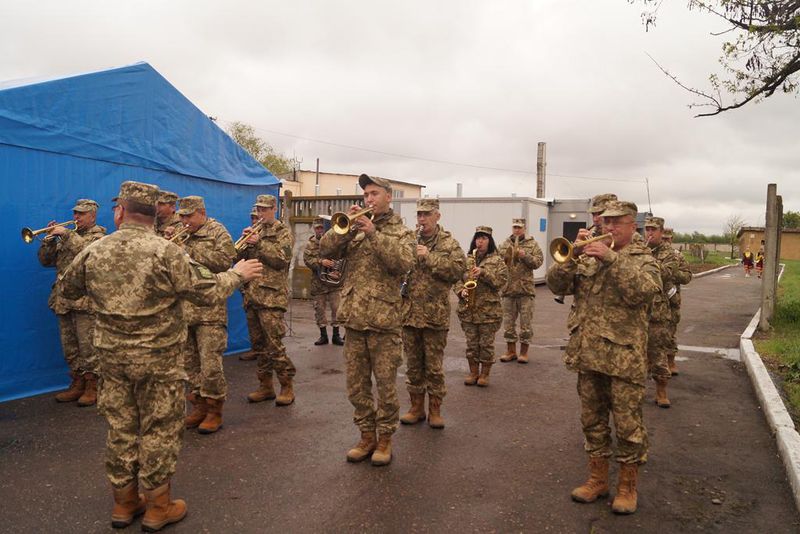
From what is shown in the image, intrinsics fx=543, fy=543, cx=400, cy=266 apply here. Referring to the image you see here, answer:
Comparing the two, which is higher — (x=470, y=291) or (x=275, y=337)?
(x=470, y=291)

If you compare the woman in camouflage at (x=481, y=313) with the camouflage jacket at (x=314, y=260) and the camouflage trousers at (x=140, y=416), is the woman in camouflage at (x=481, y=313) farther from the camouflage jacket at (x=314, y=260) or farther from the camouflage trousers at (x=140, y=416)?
the camouflage trousers at (x=140, y=416)

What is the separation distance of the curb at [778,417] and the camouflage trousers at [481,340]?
313cm

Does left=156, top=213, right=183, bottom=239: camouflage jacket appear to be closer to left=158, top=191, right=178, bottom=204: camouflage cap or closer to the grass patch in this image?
left=158, top=191, right=178, bottom=204: camouflage cap

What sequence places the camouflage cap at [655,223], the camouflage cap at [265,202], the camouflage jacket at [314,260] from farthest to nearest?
the camouflage jacket at [314,260], the camouflage cap at [655,223], the camouflage cap at [265,202]

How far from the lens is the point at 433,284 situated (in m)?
5.79

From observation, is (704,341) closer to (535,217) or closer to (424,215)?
(424,215)

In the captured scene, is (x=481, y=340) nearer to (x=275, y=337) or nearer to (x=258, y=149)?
(x=275, y=337)

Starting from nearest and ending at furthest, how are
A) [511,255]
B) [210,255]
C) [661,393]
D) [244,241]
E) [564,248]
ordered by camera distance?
[564,248], [210,255], [244,241], [661,393], [511,255]

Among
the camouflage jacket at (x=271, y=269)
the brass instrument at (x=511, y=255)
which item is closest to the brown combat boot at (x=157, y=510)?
the camouflage jacket at (x=271, y=269)

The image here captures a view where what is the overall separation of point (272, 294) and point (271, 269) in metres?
0.29

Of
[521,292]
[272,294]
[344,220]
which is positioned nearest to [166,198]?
[272,294]

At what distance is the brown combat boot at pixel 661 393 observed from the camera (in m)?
6.48

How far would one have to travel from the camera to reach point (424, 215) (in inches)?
231

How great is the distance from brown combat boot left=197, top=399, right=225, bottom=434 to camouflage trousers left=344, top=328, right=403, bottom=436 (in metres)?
1.59
